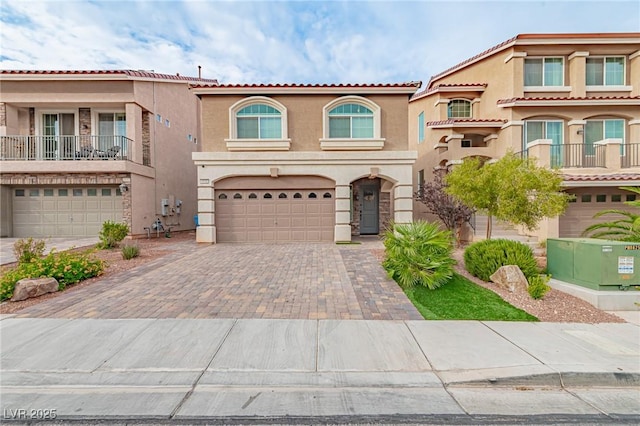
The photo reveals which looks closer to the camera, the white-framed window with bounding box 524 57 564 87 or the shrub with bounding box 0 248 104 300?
the shrub with bounding box 0 248 104 300

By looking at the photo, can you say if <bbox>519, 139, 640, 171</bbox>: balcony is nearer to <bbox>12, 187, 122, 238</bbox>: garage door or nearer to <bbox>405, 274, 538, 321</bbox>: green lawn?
<bbox>405, 274, 538, 321</bbox>: green lawn

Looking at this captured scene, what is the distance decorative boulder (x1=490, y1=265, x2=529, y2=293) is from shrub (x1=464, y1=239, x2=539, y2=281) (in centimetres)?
31

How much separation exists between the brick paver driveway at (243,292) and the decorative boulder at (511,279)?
2.28m

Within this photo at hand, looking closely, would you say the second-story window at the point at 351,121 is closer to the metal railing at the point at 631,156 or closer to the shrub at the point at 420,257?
the shrub at the point at 420,257

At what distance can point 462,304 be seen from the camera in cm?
572

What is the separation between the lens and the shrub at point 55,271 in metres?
6.04

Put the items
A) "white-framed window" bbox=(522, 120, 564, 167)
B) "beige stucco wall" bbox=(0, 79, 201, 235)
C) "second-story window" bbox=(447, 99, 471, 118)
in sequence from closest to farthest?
"beige stucco wall" bbox=(0, 79, 201, 235) < "white-framed window" bbox=(522, 120, 564, 167) < "second-story window" bbox=(447, 99, 471, 118)

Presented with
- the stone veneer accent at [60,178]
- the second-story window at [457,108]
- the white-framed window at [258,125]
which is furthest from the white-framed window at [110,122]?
the second-story window at [457,108]

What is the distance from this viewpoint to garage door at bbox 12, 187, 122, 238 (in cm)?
1454

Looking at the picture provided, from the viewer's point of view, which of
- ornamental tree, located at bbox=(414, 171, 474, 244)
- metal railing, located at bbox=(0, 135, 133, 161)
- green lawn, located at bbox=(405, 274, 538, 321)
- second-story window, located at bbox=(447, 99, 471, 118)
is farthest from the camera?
second-story window, located at bbox=(447, 99, 471, 118)

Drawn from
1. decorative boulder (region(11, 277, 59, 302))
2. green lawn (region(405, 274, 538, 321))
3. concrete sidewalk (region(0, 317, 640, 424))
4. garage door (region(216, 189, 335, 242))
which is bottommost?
concrete sidewalk (region(0, 317, 640, 424))

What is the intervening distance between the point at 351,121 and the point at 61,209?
577 inches

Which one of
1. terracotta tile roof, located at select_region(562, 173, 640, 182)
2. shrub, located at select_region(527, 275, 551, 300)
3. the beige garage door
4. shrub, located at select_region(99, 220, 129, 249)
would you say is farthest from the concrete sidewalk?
the beige garage door

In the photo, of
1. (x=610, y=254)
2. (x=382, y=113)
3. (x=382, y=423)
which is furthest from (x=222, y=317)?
(x=382, y=113)
